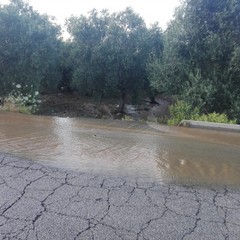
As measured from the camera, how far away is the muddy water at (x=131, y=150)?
4105mm

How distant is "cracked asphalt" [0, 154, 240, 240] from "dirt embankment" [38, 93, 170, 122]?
50.5 ft

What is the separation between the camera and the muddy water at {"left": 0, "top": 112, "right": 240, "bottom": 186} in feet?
13.5

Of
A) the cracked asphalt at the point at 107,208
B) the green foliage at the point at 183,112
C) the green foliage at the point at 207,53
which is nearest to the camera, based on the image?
the cracked asphalt at the point at 107,208

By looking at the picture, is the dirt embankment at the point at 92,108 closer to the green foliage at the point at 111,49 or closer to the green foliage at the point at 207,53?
the green foliage at the point at 111,49

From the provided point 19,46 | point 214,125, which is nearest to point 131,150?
point 214,125

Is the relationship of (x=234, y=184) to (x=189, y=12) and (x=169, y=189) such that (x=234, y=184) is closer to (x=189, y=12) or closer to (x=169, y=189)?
(x=169, y=189)

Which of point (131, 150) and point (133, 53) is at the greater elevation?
point (133, 53)

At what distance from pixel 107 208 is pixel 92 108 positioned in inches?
749

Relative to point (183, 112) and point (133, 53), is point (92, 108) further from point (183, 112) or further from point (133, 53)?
point (183, 112)

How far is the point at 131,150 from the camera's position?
17.3 feet

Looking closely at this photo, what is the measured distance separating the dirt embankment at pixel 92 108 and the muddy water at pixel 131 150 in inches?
472

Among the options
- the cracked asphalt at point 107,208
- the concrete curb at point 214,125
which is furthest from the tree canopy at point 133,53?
the cracked asphalt at point 107,208

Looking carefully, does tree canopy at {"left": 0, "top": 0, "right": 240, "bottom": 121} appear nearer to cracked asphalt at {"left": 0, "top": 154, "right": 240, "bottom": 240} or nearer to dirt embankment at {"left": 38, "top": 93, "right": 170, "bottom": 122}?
dirt embankment at {"left": 38, "top": 93, "right": 170, "bottom": 122}

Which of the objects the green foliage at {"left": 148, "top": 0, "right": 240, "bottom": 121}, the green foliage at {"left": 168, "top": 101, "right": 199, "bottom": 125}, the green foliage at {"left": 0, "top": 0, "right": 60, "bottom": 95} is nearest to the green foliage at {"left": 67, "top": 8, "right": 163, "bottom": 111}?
the green foliage at {"left": 0, "top": 0, "right": 60, "bottom": 95}
